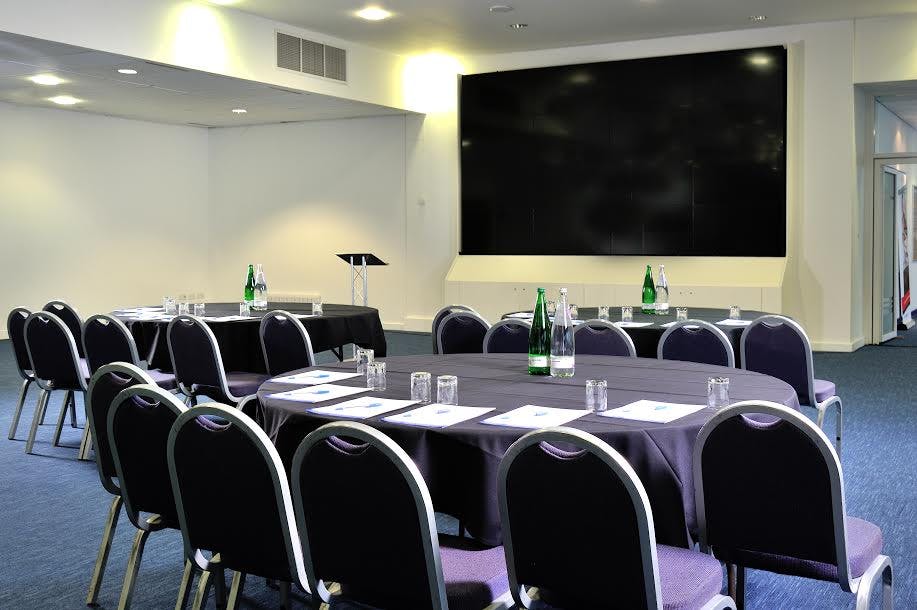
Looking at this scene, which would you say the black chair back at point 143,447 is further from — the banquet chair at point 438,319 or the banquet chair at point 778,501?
the banquet chair at point 438,319

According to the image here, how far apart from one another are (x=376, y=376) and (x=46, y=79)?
8.41m

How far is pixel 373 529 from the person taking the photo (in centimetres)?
233

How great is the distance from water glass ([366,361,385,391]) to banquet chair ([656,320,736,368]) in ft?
6.93

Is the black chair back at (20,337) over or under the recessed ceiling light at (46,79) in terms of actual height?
under

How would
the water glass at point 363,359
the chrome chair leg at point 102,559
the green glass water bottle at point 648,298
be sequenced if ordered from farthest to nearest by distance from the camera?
the green glass water bottle at point 648,298 → the water glass at point 363,359 → the chrome chair leg at point 102,559

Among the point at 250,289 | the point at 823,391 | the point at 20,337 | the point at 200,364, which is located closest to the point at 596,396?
the point at 823,391

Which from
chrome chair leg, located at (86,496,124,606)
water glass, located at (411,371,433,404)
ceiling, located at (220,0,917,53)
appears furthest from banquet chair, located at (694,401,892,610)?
ceiling, located at (220,0,917,53)

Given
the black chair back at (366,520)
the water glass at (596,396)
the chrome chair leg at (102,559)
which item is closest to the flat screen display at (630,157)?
the water glass at (596,396)

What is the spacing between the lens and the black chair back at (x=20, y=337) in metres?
6.04

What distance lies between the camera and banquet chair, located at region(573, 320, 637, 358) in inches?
197

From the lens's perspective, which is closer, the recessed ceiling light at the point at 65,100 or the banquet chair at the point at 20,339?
the banquet chair at the point at 20,339

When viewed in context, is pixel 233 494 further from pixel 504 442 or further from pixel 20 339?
pixel 20 339

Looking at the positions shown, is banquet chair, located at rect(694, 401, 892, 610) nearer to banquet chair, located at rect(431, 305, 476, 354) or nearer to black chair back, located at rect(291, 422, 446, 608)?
black chair back, located at rect(291, 422, 446, 608)

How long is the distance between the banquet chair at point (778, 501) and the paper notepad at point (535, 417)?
45 centimetres
